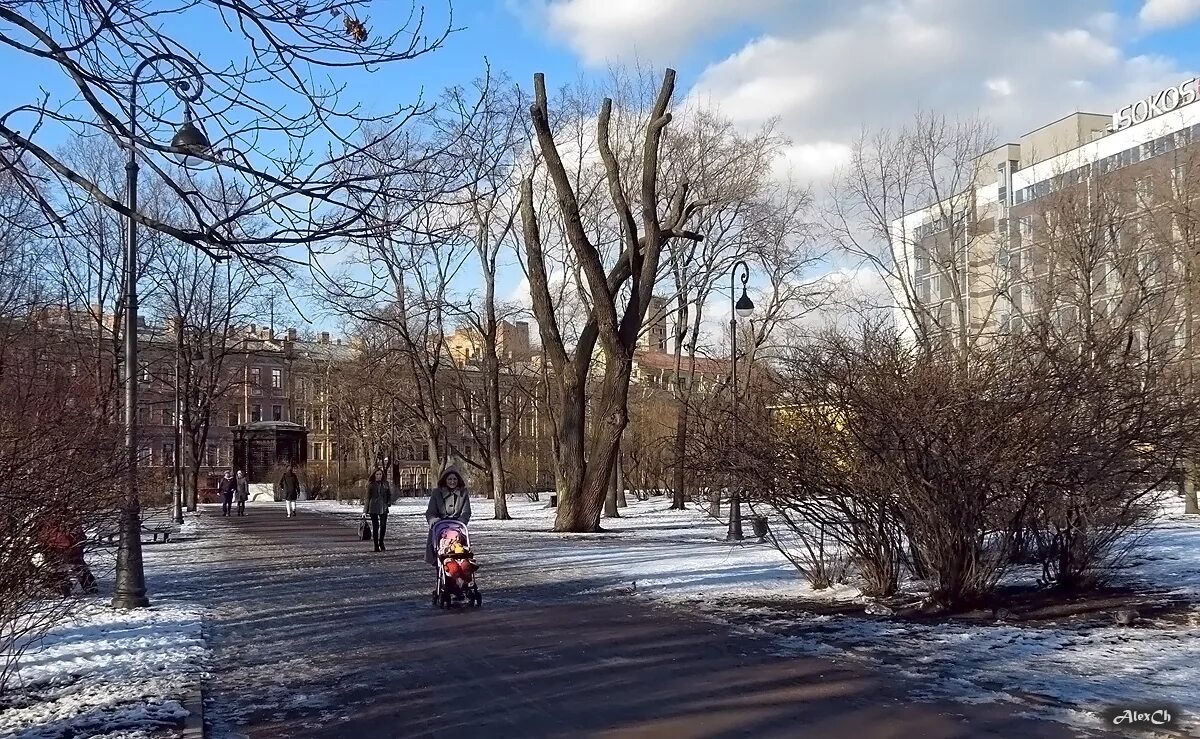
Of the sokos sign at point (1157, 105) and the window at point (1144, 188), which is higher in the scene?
the sokos sign at point (1157, 105)

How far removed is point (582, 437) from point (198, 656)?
18876 mm

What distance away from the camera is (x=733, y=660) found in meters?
9.66

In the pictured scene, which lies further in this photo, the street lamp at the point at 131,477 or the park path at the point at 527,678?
the street lamp at the point at 131,477

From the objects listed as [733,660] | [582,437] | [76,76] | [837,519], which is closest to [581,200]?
[582,437]

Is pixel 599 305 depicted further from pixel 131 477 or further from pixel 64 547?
pixel 64 547

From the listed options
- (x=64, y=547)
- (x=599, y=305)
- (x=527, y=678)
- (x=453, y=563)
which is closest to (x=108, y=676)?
(x=64, y=547)

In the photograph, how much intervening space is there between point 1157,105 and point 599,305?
46172 mm

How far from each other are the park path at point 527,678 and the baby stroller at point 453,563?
0.30m

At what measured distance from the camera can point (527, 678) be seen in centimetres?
907

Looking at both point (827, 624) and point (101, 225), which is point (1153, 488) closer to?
point (827, 624)

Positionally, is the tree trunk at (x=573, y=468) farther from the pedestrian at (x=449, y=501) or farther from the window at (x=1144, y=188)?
the window at (x=1144, y=188)

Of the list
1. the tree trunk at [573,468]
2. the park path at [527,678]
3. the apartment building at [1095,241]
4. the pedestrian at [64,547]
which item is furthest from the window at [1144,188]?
the pedestrian at [64,547]

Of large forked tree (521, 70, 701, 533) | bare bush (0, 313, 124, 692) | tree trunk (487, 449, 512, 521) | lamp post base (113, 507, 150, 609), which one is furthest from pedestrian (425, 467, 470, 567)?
tree trunk (487, 449, 512, 521)

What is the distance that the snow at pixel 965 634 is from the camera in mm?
8117
